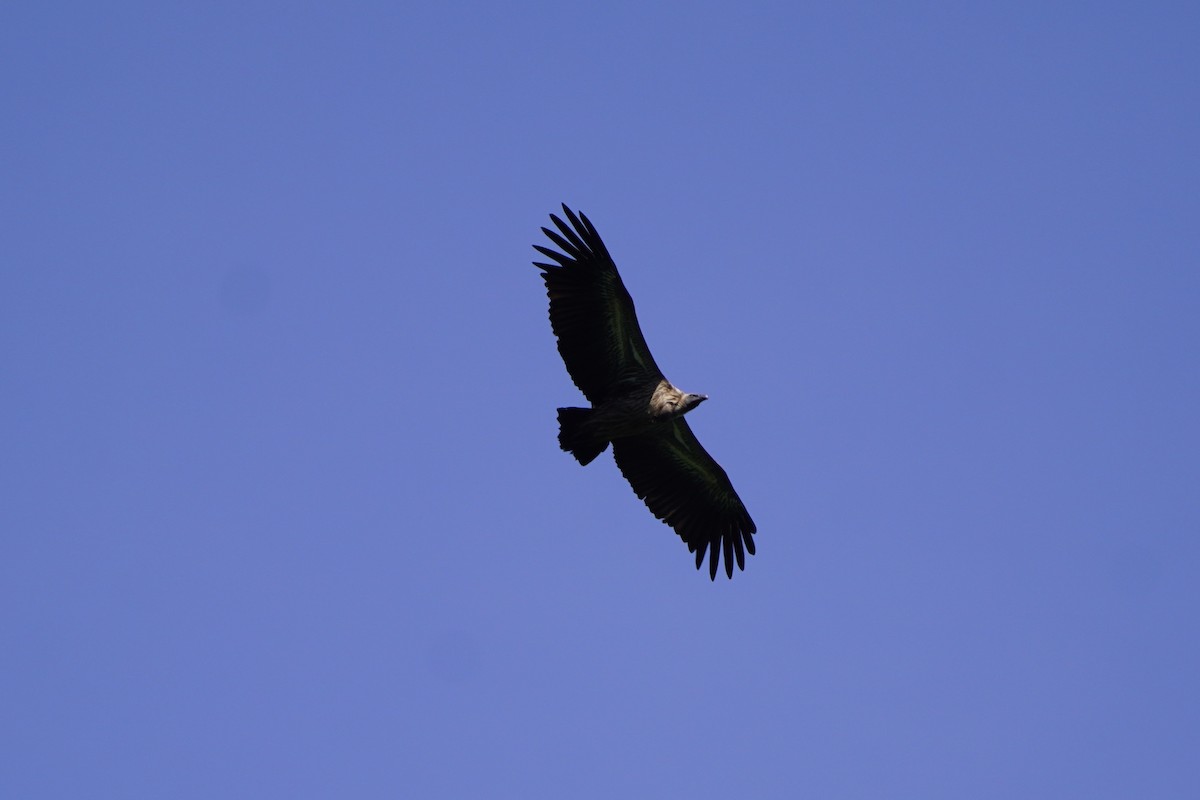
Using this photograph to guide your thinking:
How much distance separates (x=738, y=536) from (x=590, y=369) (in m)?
3.80

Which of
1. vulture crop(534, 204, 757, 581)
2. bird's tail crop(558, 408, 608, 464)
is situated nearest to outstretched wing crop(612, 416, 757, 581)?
vulture crop(534, 204, 757, 581)

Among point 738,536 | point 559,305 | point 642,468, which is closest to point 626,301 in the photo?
point 559,305

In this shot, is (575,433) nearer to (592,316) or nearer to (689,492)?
(592,316)

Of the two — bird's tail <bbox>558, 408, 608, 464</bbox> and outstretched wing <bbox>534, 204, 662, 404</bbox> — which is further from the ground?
outstretched wing <bbox>534, 204, 662, 404</bbox>

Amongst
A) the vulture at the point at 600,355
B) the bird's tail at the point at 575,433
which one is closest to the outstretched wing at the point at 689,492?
the vulture at the point at 600,355

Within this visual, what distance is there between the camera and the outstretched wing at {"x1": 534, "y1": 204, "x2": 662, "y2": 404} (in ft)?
59.2

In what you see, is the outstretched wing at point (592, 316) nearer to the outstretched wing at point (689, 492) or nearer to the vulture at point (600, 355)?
the vulture at point (600, 355)

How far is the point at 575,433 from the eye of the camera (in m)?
18.2

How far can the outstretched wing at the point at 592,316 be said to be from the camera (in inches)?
711

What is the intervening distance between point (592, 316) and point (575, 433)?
5.05 feet

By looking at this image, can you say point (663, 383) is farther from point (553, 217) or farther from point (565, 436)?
point (553, 217)

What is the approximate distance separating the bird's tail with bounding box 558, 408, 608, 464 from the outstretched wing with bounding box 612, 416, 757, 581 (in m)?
1.44

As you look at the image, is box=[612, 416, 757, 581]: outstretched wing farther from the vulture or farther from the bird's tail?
the bird's tail

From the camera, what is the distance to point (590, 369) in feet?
60.6
